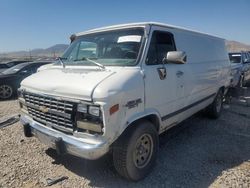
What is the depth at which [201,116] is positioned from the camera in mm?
7211

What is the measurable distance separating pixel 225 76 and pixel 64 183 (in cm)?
548

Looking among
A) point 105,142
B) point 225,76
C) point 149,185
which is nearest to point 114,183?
point 149,185

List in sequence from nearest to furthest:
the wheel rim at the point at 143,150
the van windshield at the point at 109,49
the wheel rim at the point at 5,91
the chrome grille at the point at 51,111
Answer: the chrome grille at the point at 51,111 < the wheel rim at the point at 143,150 < the van windshield at the point at 109,49 < the wheel rim at the point at 5,91

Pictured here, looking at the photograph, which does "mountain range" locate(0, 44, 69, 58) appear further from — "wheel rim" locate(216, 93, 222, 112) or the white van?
"wheel rim" locate(216, 93, 222, 112)

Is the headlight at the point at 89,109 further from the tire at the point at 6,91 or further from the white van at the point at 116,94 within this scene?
the tire at the point at 6,91

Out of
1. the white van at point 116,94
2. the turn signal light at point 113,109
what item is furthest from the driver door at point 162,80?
the turn signal light at point 113,109

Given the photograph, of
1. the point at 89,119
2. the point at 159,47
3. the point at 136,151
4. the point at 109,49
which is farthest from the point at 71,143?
the point at 159,47

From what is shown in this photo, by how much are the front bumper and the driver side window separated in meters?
1.43

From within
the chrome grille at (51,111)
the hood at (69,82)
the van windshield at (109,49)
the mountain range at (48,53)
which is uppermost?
the van windshield at (109,49)

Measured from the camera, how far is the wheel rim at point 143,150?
367cm

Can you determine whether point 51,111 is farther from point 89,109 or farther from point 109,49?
point 109,49

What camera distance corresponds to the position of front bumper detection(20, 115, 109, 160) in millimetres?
3104

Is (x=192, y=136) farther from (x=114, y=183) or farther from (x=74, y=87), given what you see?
(x=74, y=87)

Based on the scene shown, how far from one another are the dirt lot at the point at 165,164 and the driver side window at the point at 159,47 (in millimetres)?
1724
